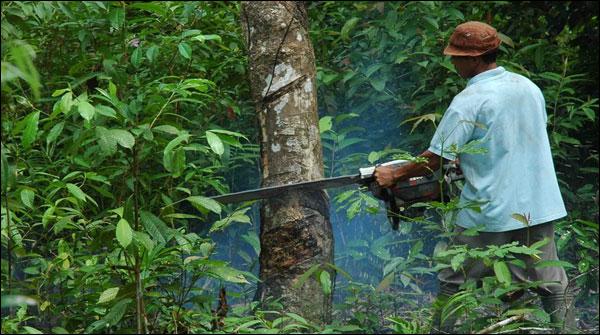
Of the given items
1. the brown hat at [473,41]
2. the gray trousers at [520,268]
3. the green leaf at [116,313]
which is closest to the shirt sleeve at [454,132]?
the brown hat at [473,41]

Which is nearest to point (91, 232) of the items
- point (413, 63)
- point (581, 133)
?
point (413, 63)

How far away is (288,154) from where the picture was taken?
4.64 meters

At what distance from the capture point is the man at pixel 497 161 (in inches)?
183

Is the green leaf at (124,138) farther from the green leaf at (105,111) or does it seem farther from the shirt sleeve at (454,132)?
the shirt sleeve at (454,132)

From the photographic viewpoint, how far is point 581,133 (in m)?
6.77

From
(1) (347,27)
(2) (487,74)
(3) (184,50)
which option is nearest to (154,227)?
(3) (184,50)

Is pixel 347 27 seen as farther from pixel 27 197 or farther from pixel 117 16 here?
pixel 27 197

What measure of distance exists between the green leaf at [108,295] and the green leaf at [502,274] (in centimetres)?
138

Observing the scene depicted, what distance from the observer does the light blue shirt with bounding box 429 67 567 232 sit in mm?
4645

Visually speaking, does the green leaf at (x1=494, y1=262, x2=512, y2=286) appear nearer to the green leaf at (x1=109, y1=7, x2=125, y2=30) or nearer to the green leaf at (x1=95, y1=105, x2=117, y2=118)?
the green leaf at (x1=95, y1=105, x2=117, y2=118)

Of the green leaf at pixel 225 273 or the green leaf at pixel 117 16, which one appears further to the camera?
the green leaf at pixel 117 16

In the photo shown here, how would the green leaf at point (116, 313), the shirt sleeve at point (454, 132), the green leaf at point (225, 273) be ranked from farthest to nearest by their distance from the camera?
1. the shirt sleeve at point (454, 132)
2. the green leaf at point (225, 273)
3. the green leaf at point (116, 313)

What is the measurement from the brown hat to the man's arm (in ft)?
1.84

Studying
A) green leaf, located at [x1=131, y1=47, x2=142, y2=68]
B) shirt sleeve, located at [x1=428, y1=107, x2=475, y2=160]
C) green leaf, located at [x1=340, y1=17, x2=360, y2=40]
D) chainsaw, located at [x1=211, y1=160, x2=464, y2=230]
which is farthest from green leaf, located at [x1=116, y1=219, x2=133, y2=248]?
green leaf, located at [x1=340, y1=17, x2=360, y2=40]
